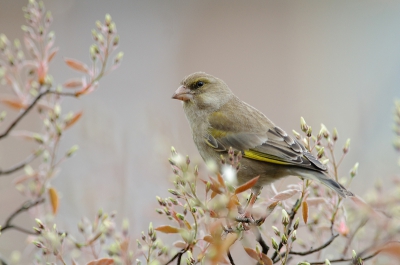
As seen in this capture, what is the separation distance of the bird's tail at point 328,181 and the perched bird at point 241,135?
16 millimetres

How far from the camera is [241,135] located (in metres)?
3.27

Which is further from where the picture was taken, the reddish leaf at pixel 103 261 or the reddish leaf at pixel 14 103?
the reddish leaf at pixel 14 103

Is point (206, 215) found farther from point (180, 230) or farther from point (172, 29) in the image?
point (172, 29)

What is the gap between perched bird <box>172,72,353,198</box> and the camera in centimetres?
301

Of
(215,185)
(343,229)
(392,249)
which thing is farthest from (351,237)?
(215,185)

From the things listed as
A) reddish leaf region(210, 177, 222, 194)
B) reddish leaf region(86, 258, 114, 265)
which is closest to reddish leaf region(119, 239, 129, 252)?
reddish leaf region(86, 258, 114, 265)

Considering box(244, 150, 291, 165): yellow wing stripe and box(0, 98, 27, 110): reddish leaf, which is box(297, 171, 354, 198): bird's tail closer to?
box(244, 150, 291, 165): yellow wing stripe

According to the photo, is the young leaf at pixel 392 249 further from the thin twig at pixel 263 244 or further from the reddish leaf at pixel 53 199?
the reddish leaf at pixel 53 199

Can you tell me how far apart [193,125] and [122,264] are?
1.84m

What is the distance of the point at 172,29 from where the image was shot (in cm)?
940

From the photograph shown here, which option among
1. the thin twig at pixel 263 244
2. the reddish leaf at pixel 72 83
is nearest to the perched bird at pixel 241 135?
the thin twig at pixel 263 244

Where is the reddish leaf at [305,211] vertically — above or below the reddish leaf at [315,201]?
above

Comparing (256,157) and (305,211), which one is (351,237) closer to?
(305,211)

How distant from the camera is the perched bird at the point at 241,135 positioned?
9.87ft
